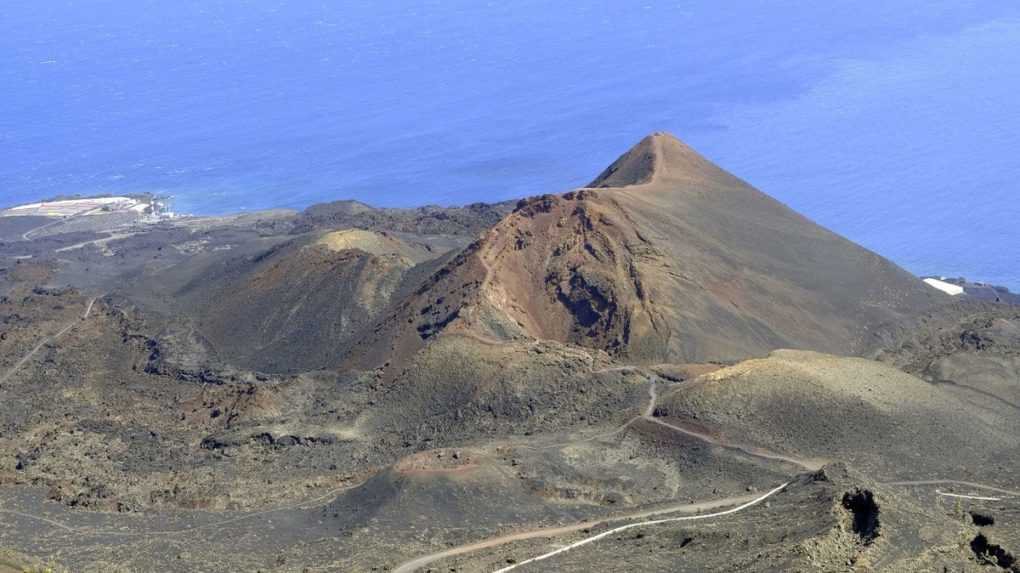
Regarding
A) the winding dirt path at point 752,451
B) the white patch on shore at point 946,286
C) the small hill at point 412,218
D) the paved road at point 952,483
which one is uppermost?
the small hill at point 412,218

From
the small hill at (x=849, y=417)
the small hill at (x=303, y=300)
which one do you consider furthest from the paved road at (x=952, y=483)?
the small hill at (x=303, y=300)

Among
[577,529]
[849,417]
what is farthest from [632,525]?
[849,417]

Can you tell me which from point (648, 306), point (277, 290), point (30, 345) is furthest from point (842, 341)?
point (30, 345)

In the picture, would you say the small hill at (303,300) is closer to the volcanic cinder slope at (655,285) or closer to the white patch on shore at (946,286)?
the volcanic cinder slope at (655,285)

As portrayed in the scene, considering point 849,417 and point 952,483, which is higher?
point 849,417

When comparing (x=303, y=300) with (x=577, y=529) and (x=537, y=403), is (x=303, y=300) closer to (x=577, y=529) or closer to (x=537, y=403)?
(x=537, y=403)

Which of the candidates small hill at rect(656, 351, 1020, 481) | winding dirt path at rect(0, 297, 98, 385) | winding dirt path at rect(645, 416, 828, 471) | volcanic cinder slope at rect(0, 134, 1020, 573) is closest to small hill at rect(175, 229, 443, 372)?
volcanic cinder slope at rect(0, 134, 1020, 573)

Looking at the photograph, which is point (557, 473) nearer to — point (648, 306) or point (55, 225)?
point (648, 306)
